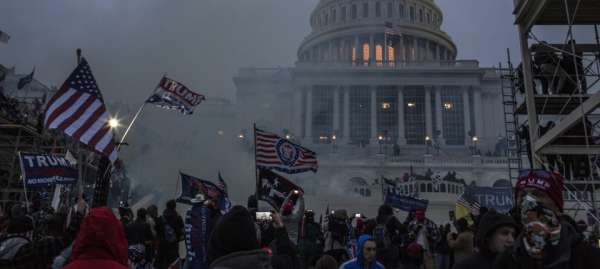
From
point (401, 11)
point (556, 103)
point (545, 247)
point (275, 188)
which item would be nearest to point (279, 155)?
Result: point (275, 188)

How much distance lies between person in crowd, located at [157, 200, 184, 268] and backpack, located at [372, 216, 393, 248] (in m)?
3.48

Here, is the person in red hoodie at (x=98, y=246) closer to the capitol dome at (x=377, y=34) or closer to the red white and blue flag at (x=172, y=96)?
the red white and blue flag at (x=172, y=96)

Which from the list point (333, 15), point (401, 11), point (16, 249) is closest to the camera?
point (16, 249)

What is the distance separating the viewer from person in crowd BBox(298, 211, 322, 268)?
323 inches

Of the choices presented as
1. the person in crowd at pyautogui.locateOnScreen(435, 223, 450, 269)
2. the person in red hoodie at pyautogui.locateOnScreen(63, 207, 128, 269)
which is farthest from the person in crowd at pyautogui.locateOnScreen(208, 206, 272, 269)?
the person in crowd at pyautogui.locateOnScreen(435, 223, 450, 269)

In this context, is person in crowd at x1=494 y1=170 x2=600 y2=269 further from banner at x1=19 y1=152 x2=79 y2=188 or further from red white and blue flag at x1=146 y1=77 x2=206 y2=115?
banner at x1=19 y1=152 x2=79 y2=188

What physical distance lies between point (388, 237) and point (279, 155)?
15.4ft

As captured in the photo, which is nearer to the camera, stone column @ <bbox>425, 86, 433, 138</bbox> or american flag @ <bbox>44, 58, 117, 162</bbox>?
american flag @ <bbox>44, 58, 117, 162</bbox>

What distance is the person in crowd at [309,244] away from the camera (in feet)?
26.9

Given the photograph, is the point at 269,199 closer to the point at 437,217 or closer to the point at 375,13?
the point at 437,217

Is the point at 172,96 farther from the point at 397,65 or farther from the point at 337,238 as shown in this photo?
the point at 397,65

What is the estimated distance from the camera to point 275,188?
9133 millimetres

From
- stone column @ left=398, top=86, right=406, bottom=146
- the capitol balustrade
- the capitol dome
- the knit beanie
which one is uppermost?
the capitol dome

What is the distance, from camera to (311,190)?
1462 inches
